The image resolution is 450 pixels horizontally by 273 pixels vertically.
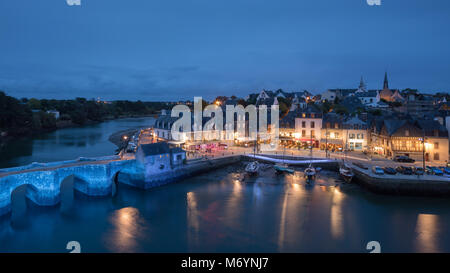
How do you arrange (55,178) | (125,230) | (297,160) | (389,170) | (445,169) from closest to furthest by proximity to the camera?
(125,230), (55,178), (445,169), (389,170), (297,160)

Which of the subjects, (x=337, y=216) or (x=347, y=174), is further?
(x=347, y=174)

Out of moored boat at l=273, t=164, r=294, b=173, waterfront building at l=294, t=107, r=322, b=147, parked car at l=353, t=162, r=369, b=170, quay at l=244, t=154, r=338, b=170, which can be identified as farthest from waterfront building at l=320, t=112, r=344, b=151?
moored boat at l=273, t=164, r=294, b=173

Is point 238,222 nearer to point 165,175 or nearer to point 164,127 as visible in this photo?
point 165,175

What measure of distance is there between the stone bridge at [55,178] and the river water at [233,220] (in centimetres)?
81

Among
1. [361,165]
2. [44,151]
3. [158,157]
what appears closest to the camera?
[158,157]

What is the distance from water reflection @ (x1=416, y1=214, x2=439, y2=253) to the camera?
603 inches

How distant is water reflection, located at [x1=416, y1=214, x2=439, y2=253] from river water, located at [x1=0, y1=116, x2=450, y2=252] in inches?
Result: 2.0

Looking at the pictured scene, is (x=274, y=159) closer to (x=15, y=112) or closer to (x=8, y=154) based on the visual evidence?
(x=8, y=154)

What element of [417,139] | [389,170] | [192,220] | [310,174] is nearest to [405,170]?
[389,170]

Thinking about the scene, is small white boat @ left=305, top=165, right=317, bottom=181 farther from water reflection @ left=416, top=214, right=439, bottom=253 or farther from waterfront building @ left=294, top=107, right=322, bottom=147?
waterfront building @ left=294, top=107, right=322, bottom=147

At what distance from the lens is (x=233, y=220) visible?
1842 cm

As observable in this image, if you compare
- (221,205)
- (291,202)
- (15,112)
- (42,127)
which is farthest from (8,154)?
(291,202)

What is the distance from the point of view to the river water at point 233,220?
15.5 m

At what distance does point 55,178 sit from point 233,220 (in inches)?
489
